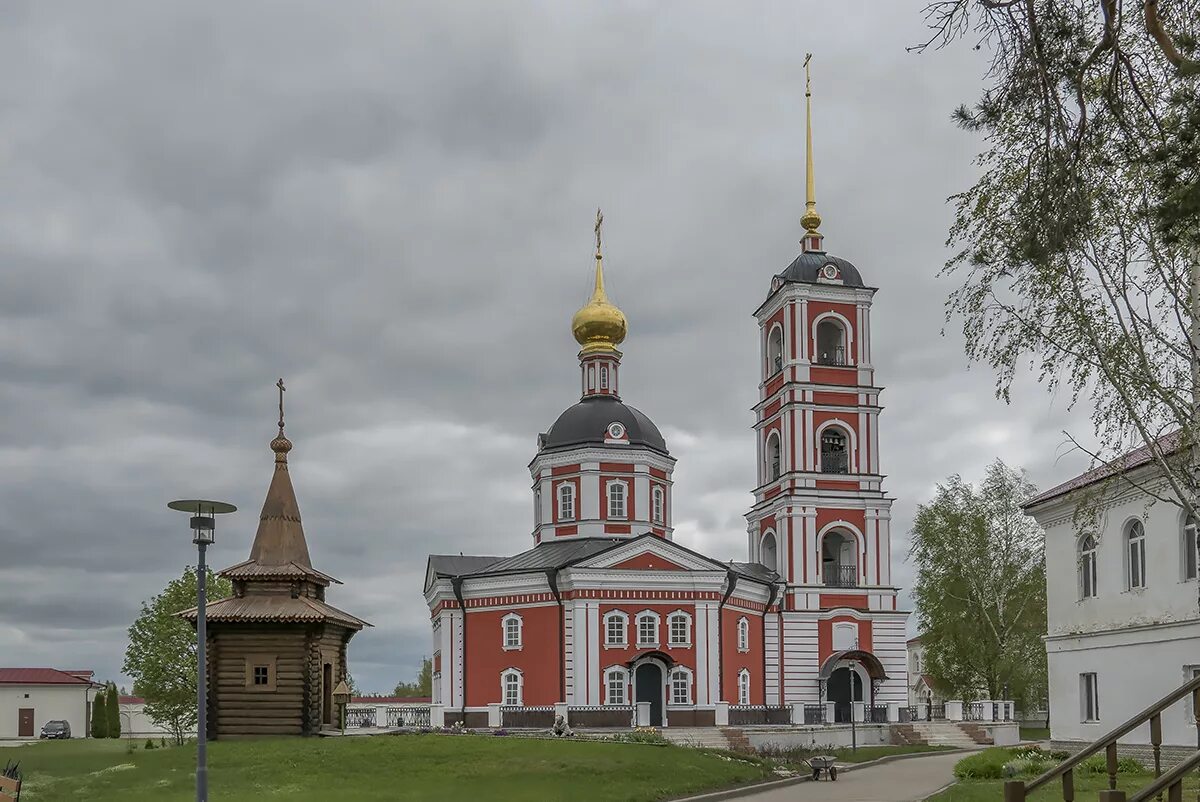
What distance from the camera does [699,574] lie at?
41.9 meters

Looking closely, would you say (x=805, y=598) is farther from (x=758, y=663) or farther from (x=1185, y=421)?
(x=1185, y=421)

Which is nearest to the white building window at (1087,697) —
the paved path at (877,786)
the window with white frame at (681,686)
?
the paved path at (877,786)

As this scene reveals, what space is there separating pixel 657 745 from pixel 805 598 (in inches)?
672

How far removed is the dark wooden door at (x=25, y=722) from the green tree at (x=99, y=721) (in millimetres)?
10032

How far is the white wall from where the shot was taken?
6269 cm

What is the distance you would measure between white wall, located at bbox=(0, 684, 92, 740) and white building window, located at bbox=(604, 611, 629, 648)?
113 feet

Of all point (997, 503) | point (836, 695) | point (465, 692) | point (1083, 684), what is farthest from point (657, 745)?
point (997, 503)

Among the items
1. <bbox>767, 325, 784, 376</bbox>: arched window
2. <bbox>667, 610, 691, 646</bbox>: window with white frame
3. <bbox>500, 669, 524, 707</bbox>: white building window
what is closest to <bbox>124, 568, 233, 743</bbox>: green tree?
<bbox>500, 669, 524, 707</bbox>: white building window

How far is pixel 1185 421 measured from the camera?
16641mm

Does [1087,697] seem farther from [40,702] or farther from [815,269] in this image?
[40,702]

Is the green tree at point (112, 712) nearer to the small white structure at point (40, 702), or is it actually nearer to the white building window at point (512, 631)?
the small white structure at point (40, 702)

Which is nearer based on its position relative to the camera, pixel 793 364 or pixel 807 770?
pixel 807 770

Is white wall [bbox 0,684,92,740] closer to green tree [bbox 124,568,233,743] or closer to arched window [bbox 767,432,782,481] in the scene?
green tree [bbox 124,568,233,743]

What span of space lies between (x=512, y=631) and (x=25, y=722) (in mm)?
33378
